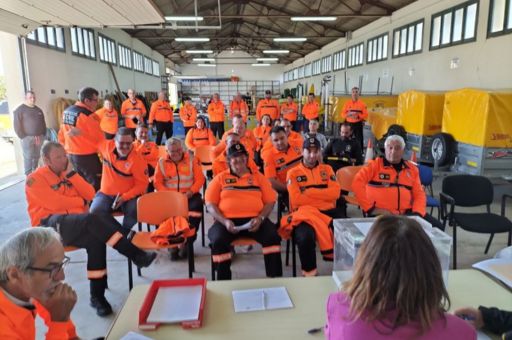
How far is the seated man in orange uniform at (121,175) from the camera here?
3575 mm

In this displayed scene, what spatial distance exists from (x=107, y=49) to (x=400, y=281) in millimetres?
14547

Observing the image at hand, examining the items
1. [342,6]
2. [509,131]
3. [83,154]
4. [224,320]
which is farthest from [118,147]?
[342,6]

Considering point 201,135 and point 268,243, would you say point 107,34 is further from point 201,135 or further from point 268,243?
point 268,243

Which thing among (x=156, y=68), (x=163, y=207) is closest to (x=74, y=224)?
(x=163, y=207)

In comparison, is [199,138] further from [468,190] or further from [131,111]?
[468,190]

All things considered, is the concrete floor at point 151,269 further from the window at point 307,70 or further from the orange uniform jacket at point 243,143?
the window at point 307,70

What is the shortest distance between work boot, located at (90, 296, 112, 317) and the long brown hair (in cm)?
228

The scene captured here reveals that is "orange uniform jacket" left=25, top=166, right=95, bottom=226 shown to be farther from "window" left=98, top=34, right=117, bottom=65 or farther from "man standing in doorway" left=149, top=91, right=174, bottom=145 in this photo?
"window" left=98, top=34, right=117, bottom=65

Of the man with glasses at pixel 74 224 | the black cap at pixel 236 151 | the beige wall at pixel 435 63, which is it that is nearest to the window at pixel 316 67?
the beige wall at pixel 435 63

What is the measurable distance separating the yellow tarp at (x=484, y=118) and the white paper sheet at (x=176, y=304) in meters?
5.10

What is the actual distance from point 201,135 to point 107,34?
9.42 metres

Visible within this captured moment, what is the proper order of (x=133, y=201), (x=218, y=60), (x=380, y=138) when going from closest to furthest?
(x=133, y=201) → (x=380, y=138) → (x=218, y=60)


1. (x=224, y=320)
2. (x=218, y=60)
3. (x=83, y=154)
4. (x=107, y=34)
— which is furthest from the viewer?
(x=218, y=60)

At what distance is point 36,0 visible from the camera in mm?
4707
